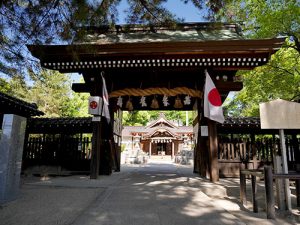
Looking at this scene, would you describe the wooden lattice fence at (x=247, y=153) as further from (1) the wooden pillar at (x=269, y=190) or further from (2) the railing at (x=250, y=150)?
(1) the wooden pillar at (x=269, y=190)

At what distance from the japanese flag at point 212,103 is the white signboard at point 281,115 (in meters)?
2.04

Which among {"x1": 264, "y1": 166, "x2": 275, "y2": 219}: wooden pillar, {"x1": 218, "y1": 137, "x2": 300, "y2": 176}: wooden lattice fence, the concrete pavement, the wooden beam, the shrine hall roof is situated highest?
the shrine hall roof

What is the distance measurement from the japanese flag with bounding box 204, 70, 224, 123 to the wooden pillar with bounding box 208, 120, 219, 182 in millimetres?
813

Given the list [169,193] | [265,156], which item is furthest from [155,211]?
[265,156]

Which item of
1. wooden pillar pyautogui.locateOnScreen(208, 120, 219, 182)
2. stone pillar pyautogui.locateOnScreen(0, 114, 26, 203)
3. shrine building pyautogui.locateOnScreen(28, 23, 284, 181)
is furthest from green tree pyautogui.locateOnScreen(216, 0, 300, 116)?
stone pillar pyautogui.locateOnScreen(0, 114, 26, 203)

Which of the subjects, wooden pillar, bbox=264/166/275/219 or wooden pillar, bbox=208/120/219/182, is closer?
wooden pillar, bbox=264/166/275/219

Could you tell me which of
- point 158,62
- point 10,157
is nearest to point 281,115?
point 158,62

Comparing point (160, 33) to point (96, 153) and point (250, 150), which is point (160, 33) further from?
point (250, 150)

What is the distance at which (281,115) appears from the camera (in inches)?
187

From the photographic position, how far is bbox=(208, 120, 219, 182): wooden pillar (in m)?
7.30

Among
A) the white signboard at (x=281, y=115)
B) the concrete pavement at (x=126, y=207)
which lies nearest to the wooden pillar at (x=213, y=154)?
the concrete pavement at (x=126, y=207)

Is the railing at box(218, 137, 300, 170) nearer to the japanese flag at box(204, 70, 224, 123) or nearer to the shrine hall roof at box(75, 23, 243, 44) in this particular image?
the japanese flag at box(204, 70, 224, 123)

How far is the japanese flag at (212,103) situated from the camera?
6.91 m

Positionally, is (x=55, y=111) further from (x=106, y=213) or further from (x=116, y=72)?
(x=106, y=213)
